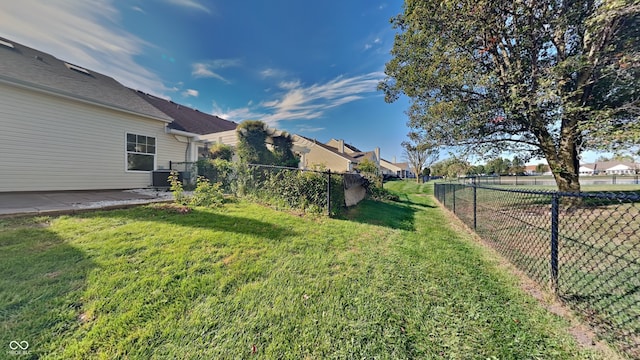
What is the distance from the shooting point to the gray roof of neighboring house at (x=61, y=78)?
6121 millimetres

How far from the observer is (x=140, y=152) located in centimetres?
833

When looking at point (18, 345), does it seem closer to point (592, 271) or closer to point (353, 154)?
point (592, 271)

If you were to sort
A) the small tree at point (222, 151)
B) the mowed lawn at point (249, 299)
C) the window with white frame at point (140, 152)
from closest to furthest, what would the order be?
the mowed lawn at point (249, 299)
the window with white frame at point (140, 152)
the small tree at point (222, 151)

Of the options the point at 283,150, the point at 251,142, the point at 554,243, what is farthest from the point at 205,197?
the point at 554,243

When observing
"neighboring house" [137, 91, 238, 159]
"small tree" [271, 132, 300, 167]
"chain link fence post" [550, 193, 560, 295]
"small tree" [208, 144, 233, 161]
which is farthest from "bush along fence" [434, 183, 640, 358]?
"small tree" [208, 144, 233, 161]

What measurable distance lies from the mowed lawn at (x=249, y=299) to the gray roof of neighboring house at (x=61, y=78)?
5198 mm

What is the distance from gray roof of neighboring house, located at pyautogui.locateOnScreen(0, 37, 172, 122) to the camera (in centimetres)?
612

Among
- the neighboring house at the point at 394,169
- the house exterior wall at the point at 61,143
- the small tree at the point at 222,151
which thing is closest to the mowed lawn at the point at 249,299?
the house exterior wall at the point at 61,143

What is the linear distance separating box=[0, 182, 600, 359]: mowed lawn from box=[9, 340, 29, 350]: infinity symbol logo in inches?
1.5

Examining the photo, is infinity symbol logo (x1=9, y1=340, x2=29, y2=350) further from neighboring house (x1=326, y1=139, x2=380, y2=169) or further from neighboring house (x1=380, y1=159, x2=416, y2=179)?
neighboring house (x1=380, y1=159, x2=416, y2=179)

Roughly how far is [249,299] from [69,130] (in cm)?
903

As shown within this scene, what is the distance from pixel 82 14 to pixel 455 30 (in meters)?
11.9

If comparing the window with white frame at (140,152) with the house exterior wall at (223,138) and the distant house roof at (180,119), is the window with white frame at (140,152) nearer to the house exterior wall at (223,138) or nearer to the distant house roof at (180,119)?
the distant house roof at (180,119)

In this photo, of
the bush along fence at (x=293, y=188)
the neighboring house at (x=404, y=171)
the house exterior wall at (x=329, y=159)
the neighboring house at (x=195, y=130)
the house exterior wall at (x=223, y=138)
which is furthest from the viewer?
the neighboring house at (x=404, y=171)
